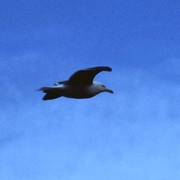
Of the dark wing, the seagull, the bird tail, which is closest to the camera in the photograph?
the dark wing

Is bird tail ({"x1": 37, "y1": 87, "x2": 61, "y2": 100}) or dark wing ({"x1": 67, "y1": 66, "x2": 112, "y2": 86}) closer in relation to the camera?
dark wing ({"x1": 67, "y1": 66, "x2": 112, "y2": 86})

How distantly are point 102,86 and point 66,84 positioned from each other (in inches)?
83.4

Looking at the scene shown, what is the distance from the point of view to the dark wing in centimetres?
2355

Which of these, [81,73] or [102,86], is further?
[102,86]

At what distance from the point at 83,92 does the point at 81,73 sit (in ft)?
3.93

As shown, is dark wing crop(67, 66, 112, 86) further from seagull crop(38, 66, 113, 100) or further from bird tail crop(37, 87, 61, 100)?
bird tail crop(37, 87, 61, 100)

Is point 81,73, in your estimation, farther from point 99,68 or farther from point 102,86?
point 102,86

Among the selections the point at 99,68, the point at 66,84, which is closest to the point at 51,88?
the point at 66,84

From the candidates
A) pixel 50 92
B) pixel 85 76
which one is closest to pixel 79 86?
pixel 85 76

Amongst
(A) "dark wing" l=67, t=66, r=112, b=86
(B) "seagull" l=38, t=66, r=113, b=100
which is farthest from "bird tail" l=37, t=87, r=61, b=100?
(A) "dark wing" l=67, t=66, r=112, b=86

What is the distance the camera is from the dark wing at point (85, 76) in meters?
23.5

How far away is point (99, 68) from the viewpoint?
23.6 metres

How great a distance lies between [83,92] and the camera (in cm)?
2456

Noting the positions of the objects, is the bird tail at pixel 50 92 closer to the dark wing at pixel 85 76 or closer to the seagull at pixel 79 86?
the seagull at pixel 79 86
